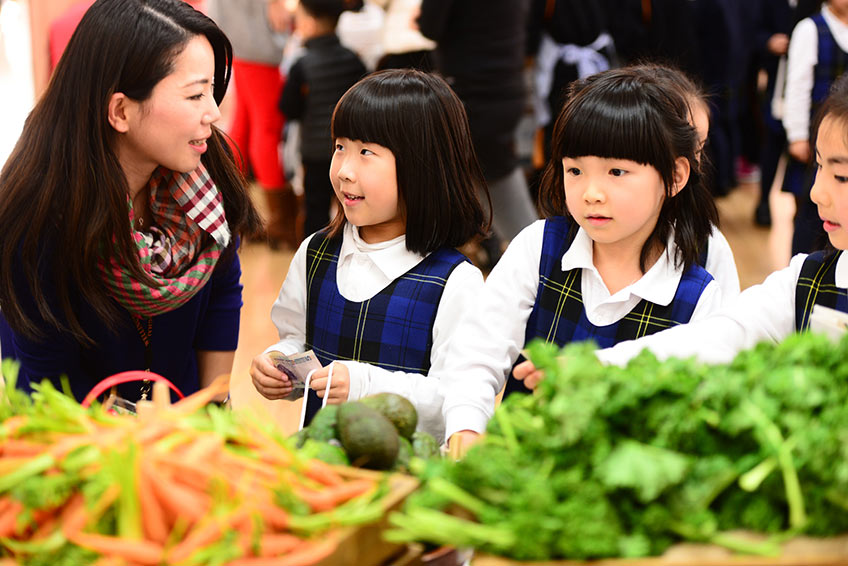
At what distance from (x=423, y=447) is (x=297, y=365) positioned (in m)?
0.39

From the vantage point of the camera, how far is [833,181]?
140cm

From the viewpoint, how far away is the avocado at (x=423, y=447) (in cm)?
134

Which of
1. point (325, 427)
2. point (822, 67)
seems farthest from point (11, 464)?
point (822, 67)

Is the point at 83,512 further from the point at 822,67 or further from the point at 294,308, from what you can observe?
the point at 822,67

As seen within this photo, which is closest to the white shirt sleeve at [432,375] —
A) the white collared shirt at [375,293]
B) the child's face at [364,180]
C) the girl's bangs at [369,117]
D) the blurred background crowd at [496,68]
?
the white collared shirt at [375,293]

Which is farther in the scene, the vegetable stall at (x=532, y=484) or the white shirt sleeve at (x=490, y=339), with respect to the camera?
the white shirt sleeve at (x=490, y=339)

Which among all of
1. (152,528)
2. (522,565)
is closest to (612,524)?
(522,565)

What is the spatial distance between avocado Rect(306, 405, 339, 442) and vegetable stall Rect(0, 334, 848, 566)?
0.45 feet

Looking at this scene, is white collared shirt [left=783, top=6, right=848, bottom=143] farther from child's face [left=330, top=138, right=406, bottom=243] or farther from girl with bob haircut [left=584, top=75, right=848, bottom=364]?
child's face [left=330, top=138, right=406, bottom=243]

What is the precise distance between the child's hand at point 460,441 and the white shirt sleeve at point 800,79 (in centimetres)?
294

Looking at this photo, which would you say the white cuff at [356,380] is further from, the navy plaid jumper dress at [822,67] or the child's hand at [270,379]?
the navy plaid jumper dress at [822,67]

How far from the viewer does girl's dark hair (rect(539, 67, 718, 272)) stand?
1572 mm

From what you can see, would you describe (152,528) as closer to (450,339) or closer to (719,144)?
(450,339)

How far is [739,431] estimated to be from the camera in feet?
3.39
